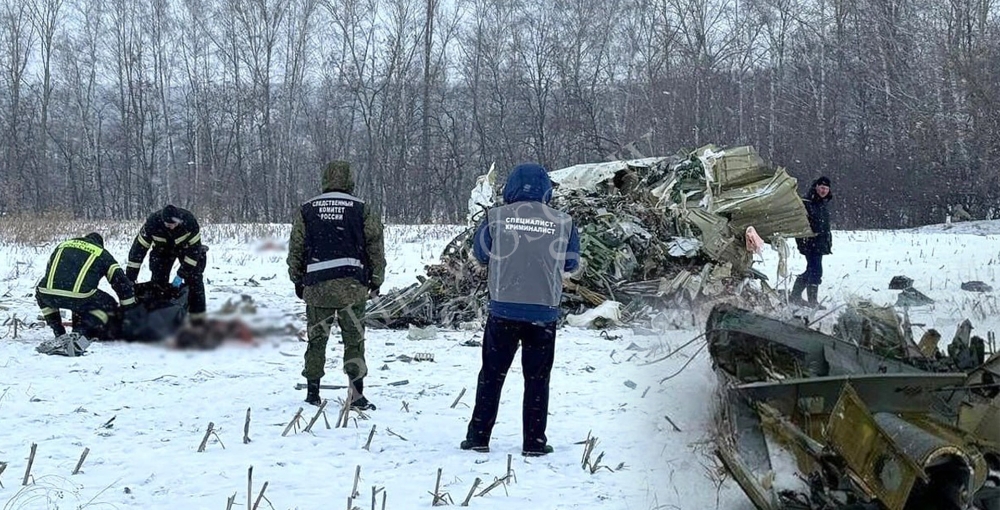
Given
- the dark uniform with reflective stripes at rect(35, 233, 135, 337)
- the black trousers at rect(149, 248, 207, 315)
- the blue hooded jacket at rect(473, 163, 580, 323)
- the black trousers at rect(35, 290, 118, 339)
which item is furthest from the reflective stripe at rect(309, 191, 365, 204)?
the black trousers at rect(35, 290, 118, 339)

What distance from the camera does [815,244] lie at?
10.8m

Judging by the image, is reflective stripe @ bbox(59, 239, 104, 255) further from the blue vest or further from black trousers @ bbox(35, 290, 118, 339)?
the blue vest

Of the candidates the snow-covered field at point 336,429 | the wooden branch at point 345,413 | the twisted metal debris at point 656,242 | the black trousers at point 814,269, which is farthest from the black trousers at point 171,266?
the black trousers at point 814,269

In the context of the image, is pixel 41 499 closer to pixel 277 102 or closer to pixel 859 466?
pixel 859 466

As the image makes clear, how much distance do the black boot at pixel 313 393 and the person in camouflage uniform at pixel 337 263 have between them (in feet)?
0.16

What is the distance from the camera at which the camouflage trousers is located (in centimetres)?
608

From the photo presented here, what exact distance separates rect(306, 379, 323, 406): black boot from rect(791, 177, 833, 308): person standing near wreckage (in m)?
6.60

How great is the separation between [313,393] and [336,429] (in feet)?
2.37

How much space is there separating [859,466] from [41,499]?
3688 millimetres

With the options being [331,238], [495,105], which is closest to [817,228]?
[331,238]

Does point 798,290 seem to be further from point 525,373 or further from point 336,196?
point 336,196

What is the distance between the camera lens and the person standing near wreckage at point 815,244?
10.8 meters

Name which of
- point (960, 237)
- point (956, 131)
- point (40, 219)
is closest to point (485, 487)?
point (960, 237)

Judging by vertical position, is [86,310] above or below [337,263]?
below
